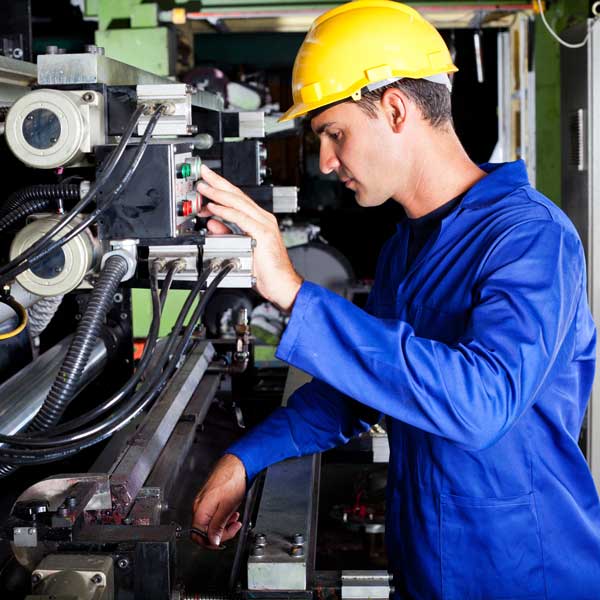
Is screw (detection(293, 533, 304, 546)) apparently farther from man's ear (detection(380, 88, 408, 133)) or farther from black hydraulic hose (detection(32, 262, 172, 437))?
man's ear (detection(380, 88, 408, 133))

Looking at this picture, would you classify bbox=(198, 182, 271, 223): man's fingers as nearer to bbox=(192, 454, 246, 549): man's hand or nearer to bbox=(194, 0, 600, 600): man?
bbox=(194, 0, 600, 600): man

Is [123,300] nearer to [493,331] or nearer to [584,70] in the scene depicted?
[493,331]

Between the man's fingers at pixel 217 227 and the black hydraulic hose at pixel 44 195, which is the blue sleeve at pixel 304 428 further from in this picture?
the black hydraulic hose at pixel 44 195

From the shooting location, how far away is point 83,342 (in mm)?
951

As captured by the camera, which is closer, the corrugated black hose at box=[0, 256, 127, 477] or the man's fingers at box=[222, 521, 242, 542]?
the corrugated black hose at box=[0, 256, 127, 477]

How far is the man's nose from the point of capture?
1204mm

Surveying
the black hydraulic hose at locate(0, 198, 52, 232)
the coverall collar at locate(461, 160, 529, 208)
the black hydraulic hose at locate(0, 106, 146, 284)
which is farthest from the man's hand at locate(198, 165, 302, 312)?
the coverall collar at locate(461, 160, 529, 208)

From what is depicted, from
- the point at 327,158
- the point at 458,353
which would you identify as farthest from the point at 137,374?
the point at 327,158

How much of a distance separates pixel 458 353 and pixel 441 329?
8.1 inches

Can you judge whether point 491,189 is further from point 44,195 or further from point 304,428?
point 44,195

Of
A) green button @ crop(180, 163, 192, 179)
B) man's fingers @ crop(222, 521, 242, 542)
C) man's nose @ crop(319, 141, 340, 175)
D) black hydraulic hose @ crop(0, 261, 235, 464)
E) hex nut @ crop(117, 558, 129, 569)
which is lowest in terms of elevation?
man's fingers @ crop(222, 521, 242, 542)

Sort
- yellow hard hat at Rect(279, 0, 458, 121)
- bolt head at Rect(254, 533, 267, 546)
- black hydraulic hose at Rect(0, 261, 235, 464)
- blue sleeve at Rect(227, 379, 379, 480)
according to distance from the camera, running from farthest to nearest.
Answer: blue sleeve at Rect(227, 379, 379, 480) → yellow hard hat at Rect(279, 0, 458, 121) → bolt head at Rect(254, 533, 267, 546) → black hydraulic hose at Rect(0, 261, 235, 464)

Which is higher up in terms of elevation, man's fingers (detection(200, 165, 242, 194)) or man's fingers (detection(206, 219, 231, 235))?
man's fingers (detection(200, 165, 242, 194))

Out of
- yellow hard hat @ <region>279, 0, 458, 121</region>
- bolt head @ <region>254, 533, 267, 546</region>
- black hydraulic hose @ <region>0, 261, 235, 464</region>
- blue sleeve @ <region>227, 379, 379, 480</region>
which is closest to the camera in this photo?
black hydraulic hose @ <region>0, 261, 235, 464</region>
